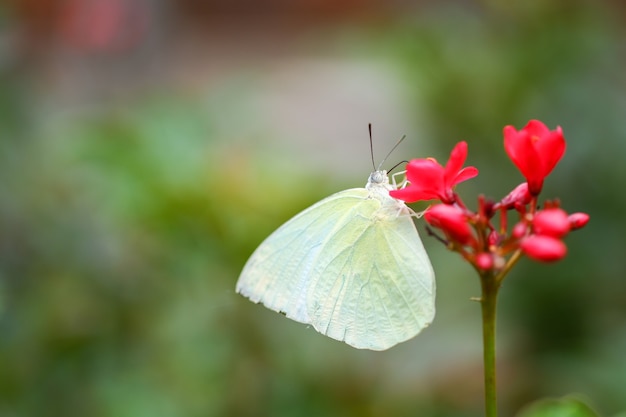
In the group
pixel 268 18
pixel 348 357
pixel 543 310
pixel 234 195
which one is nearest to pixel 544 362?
pixel 543 310

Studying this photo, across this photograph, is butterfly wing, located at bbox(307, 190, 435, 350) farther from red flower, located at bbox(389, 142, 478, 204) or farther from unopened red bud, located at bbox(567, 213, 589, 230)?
unopened red bud, located at bbox(567, 213, 589, 230)

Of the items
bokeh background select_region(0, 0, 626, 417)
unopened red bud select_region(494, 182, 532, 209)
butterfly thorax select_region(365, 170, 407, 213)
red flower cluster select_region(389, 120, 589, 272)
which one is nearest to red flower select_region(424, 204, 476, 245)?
red flower cluster select_region(389, 120, 589, 272)

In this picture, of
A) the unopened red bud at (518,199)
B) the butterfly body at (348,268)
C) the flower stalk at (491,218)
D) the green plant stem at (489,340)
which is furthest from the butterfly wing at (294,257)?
the green plant stem at (489,340)

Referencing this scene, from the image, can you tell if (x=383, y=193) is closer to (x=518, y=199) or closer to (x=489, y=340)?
(x=518, y=199)

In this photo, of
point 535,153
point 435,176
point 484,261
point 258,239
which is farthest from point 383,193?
point 258,239

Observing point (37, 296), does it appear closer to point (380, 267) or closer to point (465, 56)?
point (380, 267)

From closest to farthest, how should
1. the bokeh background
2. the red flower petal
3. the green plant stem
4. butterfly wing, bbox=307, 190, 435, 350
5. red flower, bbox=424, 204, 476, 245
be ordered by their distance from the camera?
the green plant stem, red flower, bbox=424, 204, 476, 245, the red flower petal, butterfly wing, bbox=307, 190, 435, 350, the bokeh background
